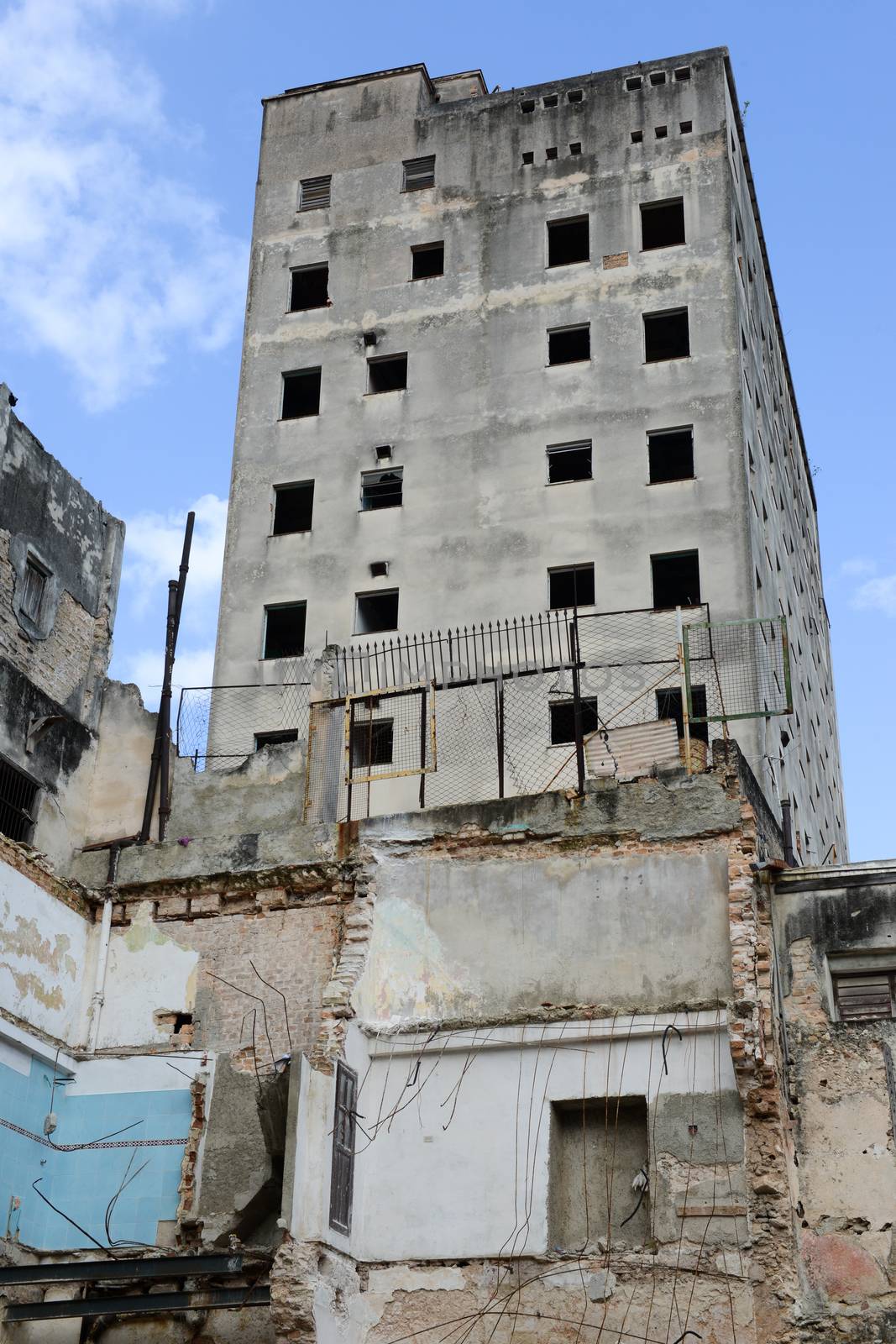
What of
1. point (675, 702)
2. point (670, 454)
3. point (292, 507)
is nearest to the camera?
point (675, 702)

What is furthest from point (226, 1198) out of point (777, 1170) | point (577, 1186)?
point (777, 1170)

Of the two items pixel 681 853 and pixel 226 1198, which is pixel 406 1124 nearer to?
pixel 226 1198

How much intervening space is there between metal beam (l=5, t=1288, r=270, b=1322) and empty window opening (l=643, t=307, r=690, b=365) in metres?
23.7

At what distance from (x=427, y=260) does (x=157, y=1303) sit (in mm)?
27010

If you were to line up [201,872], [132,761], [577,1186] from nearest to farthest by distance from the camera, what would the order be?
[577,1186]
[201,872]
[132,761]

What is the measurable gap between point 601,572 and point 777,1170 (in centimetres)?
1745

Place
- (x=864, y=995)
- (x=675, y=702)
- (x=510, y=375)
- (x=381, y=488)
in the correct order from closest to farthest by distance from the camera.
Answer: (x=864, y=995), (x=675, y=702), (x=381, y=488), (x=510, y=375)

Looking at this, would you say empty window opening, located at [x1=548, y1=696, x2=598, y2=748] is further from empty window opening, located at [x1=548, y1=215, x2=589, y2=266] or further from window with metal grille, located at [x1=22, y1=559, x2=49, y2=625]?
empty window opening, located at [x1=548, y1=215, x2=589, y2=266]

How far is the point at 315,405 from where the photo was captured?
39.6 m

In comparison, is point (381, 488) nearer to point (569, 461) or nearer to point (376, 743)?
point (569, 461)

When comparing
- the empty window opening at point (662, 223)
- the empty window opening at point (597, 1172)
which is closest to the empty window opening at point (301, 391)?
the empty window opening at point (662, 223)

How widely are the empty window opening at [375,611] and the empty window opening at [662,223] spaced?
10.0m

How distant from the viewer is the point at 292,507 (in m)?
38.5

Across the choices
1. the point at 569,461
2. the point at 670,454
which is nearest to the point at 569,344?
the point at 569,461
